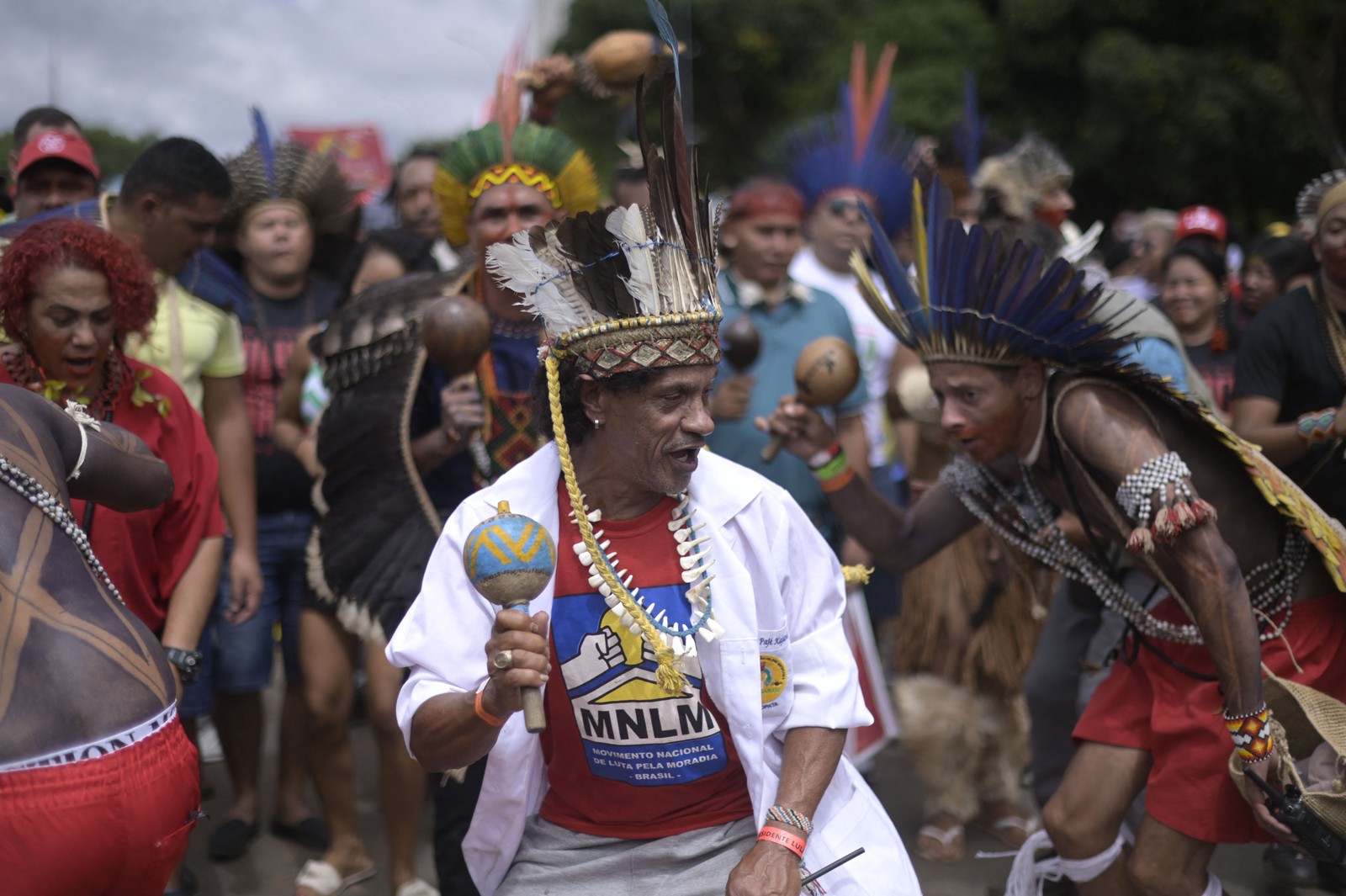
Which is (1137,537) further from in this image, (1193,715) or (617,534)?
(617,534)

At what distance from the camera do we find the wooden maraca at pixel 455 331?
3674mm

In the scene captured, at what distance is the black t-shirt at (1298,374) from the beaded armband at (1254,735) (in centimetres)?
134

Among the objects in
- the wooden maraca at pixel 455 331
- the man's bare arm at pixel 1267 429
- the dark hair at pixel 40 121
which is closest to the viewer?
the wooden maraca at pixel 455 331

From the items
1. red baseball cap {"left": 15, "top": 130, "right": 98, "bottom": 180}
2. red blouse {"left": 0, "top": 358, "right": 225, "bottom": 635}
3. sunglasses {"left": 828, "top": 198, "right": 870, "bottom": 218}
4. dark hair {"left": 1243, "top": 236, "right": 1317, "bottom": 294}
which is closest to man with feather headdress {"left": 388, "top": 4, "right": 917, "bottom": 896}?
red blouse {"left": 0, "top": 358, "right": 225, "bottom": 635}

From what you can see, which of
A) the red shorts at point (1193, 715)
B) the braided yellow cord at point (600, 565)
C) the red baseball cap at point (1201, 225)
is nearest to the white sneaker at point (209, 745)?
the braided yellow cord at point (600, 565)

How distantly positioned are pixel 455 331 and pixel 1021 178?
13.2 feet

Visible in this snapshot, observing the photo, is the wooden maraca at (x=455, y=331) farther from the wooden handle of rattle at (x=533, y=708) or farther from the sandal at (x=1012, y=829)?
the sandal at (x=1012, y=829)

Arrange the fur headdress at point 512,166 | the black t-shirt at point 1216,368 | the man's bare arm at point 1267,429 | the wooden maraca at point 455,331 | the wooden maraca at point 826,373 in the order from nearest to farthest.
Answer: the wooden maraca at point 455,331 < the wooden maraca at point 826,373 < the man's bare arm at point 1267,429 < the fur headdress at point 512,166 < the black t-shirt at point 1216,368

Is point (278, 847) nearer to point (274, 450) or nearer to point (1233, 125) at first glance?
point (274, 450)

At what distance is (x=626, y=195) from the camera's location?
22.0 feet

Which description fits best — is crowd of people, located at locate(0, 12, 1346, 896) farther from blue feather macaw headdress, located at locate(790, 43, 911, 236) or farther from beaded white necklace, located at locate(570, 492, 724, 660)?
blue feather macaw headdress, located at locate(790, 43, 911, 236)

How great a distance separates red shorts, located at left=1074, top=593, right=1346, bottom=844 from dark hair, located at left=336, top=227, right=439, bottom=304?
3.38 m

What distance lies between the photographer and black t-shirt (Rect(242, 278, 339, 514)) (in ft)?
17.3

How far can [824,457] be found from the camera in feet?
12.3
